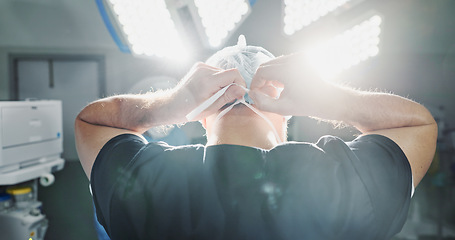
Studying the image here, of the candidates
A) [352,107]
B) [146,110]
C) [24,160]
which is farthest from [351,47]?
[24,160]

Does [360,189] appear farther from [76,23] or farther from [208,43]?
[76,23]

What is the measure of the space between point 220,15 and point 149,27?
29 cm

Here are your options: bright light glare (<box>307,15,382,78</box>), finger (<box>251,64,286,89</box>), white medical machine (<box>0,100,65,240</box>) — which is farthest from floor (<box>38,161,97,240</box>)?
finger (<box>251,64,286,89</box>)

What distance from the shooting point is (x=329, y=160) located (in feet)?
2.03

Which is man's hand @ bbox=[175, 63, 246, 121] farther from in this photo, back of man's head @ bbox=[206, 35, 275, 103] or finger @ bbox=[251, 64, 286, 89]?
back of man's head @ bbox=[206, 35, 275, 103]

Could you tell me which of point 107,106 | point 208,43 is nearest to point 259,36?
point 208,43

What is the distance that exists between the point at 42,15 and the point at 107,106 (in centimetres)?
362

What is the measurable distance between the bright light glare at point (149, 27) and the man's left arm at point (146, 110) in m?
0.46

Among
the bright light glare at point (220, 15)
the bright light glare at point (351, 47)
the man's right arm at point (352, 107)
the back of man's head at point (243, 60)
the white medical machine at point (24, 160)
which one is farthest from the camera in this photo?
the white medical machine at point (24, 160)

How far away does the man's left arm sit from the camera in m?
0.71

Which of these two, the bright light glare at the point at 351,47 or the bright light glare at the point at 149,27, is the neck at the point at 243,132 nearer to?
the bright light glare at the point at 149,27

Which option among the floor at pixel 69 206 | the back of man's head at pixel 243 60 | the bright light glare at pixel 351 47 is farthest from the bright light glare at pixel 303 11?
the floor at pixel 69 206

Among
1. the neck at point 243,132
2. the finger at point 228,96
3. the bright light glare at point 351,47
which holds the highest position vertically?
the bright light glare at point 351,47

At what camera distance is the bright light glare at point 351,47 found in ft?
4.50
